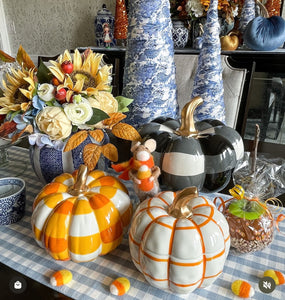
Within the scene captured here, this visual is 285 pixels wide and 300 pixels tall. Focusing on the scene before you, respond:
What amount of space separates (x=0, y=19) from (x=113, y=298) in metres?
3.19

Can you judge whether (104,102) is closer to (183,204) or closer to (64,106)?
(64,106)

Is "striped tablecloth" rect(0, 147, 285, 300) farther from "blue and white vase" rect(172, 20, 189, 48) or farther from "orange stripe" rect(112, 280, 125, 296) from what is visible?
"blue and white vase" rect(172, 20, 189, 48)

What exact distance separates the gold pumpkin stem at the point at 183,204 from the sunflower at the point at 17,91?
31 cm

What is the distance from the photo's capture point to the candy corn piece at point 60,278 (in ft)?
1.21

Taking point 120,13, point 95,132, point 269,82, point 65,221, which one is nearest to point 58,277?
point 65,221

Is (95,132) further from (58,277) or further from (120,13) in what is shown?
(120,13)

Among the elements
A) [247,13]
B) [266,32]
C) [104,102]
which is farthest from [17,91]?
[247,13]

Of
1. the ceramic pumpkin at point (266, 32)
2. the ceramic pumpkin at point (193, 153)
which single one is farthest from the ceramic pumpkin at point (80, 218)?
the ceramic pumpkin at point (266, 32)

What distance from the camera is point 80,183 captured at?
0.41 metres

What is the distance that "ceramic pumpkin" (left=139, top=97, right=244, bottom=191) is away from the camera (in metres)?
0.46

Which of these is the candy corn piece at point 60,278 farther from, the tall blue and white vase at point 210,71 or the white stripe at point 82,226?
the tall blue and white vase at point 210,71

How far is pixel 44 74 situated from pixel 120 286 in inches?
15.2

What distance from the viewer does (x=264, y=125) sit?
1.71 metres

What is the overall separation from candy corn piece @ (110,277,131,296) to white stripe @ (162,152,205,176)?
19 cm
